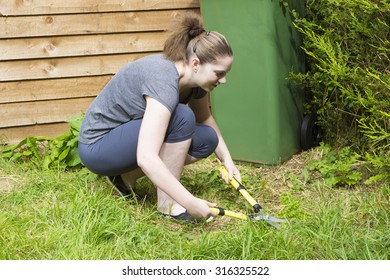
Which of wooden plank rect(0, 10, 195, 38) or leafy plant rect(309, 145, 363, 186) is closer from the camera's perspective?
leafy plant rect(309, 145, 363, 186)

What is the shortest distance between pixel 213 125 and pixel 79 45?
1.31 meters

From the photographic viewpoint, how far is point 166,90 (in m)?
2.83

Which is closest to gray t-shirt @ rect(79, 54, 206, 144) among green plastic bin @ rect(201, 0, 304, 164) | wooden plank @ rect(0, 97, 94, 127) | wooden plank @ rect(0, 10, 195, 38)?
green plastic bin @ rect(201, 0, 304, 164)

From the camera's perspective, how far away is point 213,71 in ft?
9.45

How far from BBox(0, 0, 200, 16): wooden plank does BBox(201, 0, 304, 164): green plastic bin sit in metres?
A: 0.40

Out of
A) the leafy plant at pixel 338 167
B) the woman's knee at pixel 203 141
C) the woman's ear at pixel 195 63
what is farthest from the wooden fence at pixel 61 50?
the woman's ear at pixel 195 63

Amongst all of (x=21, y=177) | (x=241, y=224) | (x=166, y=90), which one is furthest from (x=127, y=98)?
(x=21, y=177)

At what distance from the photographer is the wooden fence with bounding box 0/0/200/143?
408cm

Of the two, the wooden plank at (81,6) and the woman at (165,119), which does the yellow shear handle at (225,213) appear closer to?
the woman at (165,119)

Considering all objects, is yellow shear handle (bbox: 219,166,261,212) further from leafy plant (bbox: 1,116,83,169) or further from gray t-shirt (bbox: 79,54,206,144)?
leafy plant (bbox: 1,116,83,169)

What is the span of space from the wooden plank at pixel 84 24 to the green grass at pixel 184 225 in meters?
0.96

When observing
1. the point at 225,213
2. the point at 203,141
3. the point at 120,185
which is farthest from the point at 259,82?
the point at 225,213

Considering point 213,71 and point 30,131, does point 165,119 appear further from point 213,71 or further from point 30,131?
point 30,131

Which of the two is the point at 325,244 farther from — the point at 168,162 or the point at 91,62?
the point at 91,62
